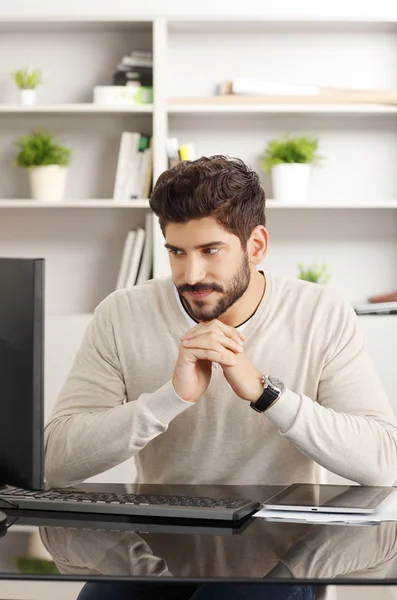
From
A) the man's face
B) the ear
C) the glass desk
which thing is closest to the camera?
the glass desk

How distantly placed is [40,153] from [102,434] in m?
2.16

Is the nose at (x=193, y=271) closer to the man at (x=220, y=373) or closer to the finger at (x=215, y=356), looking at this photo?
the man at (x=220, y=373)

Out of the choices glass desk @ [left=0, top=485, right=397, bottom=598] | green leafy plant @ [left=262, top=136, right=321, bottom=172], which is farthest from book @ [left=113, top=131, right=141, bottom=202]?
glass desk @ [left=0, top=485, right=397, bottom=598]

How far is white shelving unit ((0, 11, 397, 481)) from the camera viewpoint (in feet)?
12.3

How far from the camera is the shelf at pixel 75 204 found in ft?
11.6

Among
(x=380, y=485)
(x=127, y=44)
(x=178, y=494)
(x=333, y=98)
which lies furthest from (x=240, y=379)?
(x=127, y=44)

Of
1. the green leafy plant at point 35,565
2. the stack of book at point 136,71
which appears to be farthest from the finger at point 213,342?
the stack of book at point 136,71

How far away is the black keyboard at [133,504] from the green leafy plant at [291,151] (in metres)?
2.31

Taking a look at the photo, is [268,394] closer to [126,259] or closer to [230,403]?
[230,403]

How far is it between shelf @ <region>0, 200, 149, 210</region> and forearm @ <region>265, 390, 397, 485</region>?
2.00 m

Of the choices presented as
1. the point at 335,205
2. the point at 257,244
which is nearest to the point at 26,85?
the point at 335,205

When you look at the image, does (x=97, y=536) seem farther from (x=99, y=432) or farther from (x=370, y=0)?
(x=370, y=0)

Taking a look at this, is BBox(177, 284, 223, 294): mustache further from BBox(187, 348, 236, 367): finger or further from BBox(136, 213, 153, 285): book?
BBox(136, 213, 153, 285): book

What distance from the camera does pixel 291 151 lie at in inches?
142
